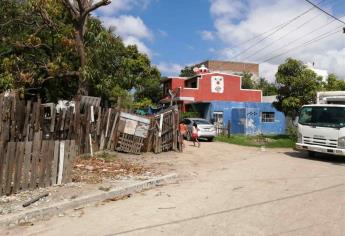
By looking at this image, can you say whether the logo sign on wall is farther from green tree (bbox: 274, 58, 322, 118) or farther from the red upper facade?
green tree (bbox: 274, 58, 322, 118)

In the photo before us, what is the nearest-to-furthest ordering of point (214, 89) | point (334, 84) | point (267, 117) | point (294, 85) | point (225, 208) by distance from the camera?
point (225, 208)
point (294, 85)
point (334, 84)
point (267, 117)
point (214, 89)

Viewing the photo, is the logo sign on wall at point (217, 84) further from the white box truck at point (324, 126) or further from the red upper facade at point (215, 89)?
the white box truck at point (324, 126)

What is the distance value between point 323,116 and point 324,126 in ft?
1.80

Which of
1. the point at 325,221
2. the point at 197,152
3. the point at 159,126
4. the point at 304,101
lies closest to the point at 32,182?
the point at 325,221

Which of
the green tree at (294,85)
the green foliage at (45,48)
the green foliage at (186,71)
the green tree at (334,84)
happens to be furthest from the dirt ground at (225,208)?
the green foliage at (186,71)

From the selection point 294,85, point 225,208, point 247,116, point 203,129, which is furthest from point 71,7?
point 247,116

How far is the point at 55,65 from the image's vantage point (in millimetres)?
17094

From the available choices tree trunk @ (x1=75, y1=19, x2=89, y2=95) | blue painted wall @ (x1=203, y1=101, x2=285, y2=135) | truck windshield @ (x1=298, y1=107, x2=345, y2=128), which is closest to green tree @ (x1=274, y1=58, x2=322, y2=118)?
blue painted wall @ (x1=203, y1=101, x2=285, y2=135)

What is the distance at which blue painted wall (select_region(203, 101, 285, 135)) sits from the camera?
117ft

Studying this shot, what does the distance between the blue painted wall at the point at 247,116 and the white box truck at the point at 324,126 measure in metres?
17.0

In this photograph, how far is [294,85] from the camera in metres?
29.4

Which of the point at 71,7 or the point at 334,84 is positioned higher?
the point at 71,7

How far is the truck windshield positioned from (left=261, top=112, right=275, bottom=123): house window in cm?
1853

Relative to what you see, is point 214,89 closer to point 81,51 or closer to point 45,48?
point 45,48
